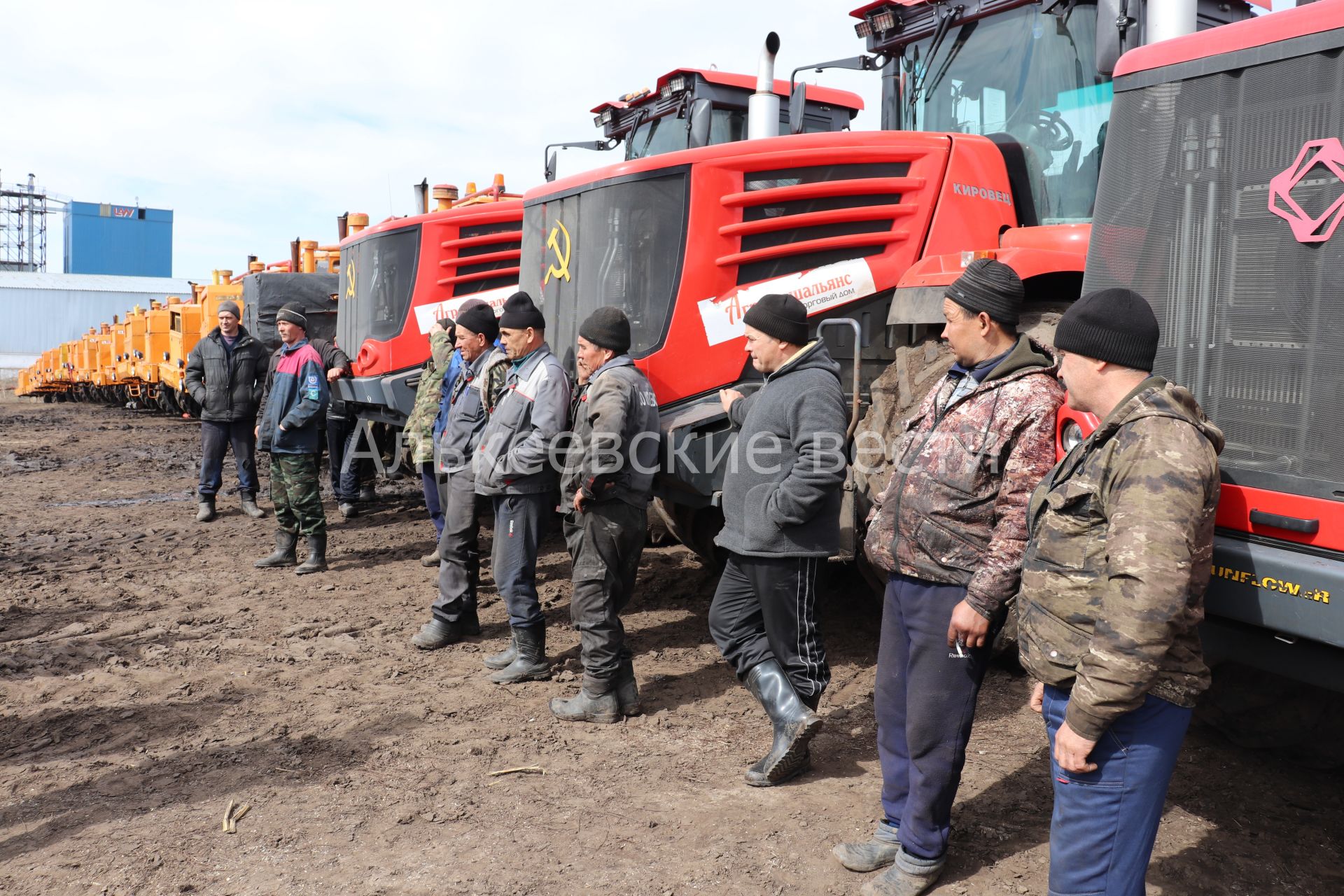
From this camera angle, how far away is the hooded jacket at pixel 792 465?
11.4ft

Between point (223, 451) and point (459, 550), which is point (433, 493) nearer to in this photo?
point (459, 550)

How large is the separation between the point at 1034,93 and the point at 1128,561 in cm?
354

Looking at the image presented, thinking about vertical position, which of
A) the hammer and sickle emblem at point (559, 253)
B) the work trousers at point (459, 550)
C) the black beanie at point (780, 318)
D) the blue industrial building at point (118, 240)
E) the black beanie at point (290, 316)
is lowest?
the work trousers at point (459, 550)

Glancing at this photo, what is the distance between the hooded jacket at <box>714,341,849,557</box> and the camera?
3465 mm

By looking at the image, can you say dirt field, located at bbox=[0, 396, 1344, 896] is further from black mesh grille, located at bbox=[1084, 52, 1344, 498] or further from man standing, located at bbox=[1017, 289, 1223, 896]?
black mesh grille, located at bbox=[1084, 52, 1344, 498]

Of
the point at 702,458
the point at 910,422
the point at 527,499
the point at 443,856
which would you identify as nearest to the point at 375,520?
the point at 527,499

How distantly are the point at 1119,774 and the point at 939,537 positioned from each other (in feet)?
2.70

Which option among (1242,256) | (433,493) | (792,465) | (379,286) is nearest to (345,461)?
(379,286)

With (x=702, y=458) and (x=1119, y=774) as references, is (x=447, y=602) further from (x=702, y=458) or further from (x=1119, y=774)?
(x=1119, y=774)

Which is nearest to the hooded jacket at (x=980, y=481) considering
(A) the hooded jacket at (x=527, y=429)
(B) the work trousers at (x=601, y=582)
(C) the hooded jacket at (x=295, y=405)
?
(B) the work trousers at (x=601, y=582)

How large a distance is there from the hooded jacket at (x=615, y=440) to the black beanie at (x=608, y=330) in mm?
67

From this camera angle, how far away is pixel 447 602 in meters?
5.45

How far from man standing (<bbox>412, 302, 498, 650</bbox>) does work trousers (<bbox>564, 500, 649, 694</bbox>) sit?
98cm

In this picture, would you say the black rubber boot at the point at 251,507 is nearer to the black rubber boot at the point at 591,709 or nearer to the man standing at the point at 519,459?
the man standing at the point at 519,459
